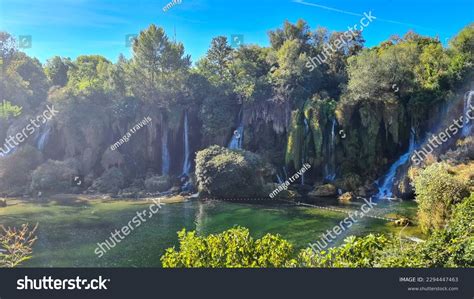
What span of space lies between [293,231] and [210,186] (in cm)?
1265

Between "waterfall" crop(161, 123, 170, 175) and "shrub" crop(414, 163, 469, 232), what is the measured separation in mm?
26973

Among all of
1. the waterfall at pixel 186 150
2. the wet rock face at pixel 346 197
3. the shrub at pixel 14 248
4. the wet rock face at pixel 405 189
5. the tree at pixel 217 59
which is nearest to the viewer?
the shrub at pixel 14 248

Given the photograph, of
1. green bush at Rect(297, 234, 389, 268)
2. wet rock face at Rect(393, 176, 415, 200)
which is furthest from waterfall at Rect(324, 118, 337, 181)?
green bush at Rect(297, 234, 389, 268)

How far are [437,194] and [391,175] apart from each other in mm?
16000

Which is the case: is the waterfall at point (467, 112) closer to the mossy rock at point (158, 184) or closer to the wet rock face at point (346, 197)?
the wet rock face at point (346, 197)

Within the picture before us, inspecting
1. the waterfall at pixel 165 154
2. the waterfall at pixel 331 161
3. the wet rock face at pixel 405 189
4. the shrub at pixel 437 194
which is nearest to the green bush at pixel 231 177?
the waterfall at pixel 331 161

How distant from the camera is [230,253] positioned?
25.4 feet

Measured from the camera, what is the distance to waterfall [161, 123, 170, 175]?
4066cm

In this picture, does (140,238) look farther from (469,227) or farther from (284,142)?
(284,142)

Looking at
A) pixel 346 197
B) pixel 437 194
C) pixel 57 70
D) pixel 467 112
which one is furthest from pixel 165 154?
pixel 437 194

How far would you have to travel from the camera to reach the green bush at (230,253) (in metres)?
7.65

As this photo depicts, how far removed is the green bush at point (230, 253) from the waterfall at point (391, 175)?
24.6 metres

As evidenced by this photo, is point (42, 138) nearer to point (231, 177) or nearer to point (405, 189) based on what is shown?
point (231, 177)
